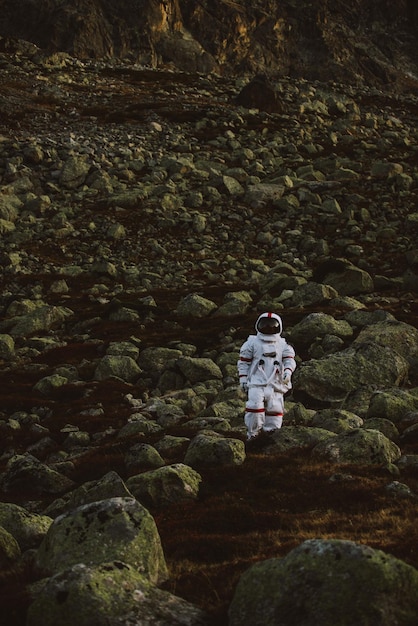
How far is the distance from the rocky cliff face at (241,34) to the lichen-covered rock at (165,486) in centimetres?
7994

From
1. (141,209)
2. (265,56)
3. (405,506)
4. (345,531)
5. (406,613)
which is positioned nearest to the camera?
(406,613)

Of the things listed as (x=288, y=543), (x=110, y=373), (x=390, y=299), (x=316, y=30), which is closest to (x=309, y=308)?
(x=390, y=299)

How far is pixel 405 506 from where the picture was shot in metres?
10.4

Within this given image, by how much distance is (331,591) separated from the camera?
19.1ft

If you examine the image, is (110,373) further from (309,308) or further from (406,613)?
(406,613)

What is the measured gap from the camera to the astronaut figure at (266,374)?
15539 millimetres

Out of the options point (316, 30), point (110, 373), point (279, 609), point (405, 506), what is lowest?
point (110, 373)

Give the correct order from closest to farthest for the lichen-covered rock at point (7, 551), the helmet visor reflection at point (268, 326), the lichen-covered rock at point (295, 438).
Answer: the lichen-covered rock at point (7, 551), the lichen-covered rock at point (295, 438), the helmet visor reflection at point (268, 326)

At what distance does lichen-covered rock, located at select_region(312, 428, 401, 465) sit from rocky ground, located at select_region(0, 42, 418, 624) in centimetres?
12

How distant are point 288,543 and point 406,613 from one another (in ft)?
9.51

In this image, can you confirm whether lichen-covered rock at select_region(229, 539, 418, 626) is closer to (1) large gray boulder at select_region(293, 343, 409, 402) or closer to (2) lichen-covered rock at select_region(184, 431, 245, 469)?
(2) lichen-covered rock at select_region(184, 431, 245, 469)

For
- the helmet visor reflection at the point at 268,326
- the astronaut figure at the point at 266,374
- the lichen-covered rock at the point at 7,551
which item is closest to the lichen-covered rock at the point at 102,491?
the lichen-covered rock at the point at 7,551

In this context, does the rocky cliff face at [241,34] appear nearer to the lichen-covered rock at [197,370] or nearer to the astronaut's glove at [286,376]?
the lichen-covered rock at [197,370]

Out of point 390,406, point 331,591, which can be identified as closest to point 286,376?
point 390,406
